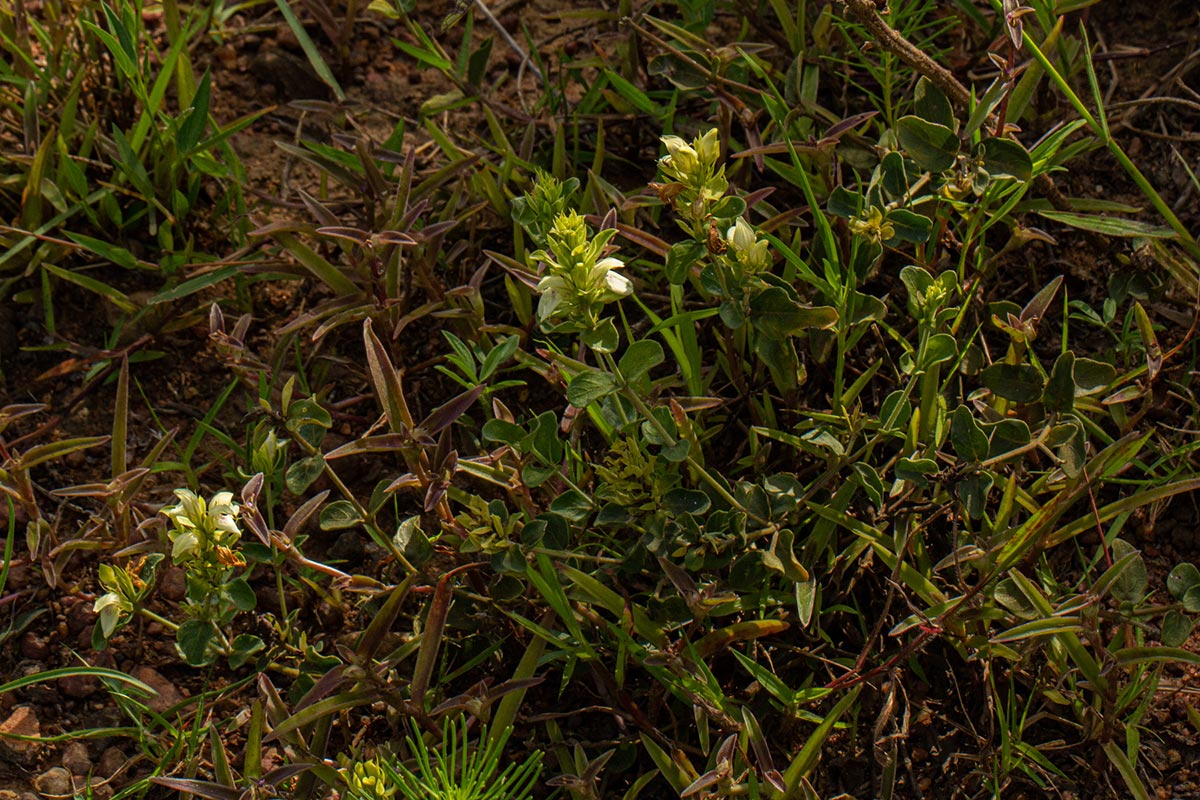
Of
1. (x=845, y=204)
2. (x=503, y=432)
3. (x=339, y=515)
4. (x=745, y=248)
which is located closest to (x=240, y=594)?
(x=339, y=515)

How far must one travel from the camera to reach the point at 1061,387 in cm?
194

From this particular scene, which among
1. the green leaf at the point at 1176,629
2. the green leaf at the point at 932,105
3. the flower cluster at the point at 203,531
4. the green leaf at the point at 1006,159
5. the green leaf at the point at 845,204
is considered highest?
the green leaf at the point at 932,105

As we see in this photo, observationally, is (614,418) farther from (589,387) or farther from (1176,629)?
(1176,629)

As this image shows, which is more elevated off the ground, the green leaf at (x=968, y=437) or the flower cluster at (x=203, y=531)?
the flower cluster at (x=203, y=531)

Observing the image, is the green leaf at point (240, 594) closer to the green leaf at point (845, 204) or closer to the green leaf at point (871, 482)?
the green leaf at point (871, 482)

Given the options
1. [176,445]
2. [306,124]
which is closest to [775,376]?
[176,445]

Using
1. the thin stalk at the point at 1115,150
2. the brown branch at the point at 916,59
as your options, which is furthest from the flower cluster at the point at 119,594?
the thin stalk at the point at 1115,150

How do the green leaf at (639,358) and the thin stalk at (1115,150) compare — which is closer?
the green leaf at (639,358)

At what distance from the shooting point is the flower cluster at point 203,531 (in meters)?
1.75

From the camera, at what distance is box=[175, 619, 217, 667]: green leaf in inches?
73.5

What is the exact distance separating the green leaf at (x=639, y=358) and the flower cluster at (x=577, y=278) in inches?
3.7

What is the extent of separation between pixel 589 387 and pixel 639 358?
0.29 feet

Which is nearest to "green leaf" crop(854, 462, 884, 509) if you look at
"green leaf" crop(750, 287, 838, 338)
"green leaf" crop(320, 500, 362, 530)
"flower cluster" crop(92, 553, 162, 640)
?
"green leaf" crop(750, 287, 838, 338)

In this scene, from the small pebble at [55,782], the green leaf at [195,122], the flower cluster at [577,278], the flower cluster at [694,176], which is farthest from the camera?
the green leaf at [195,122]
